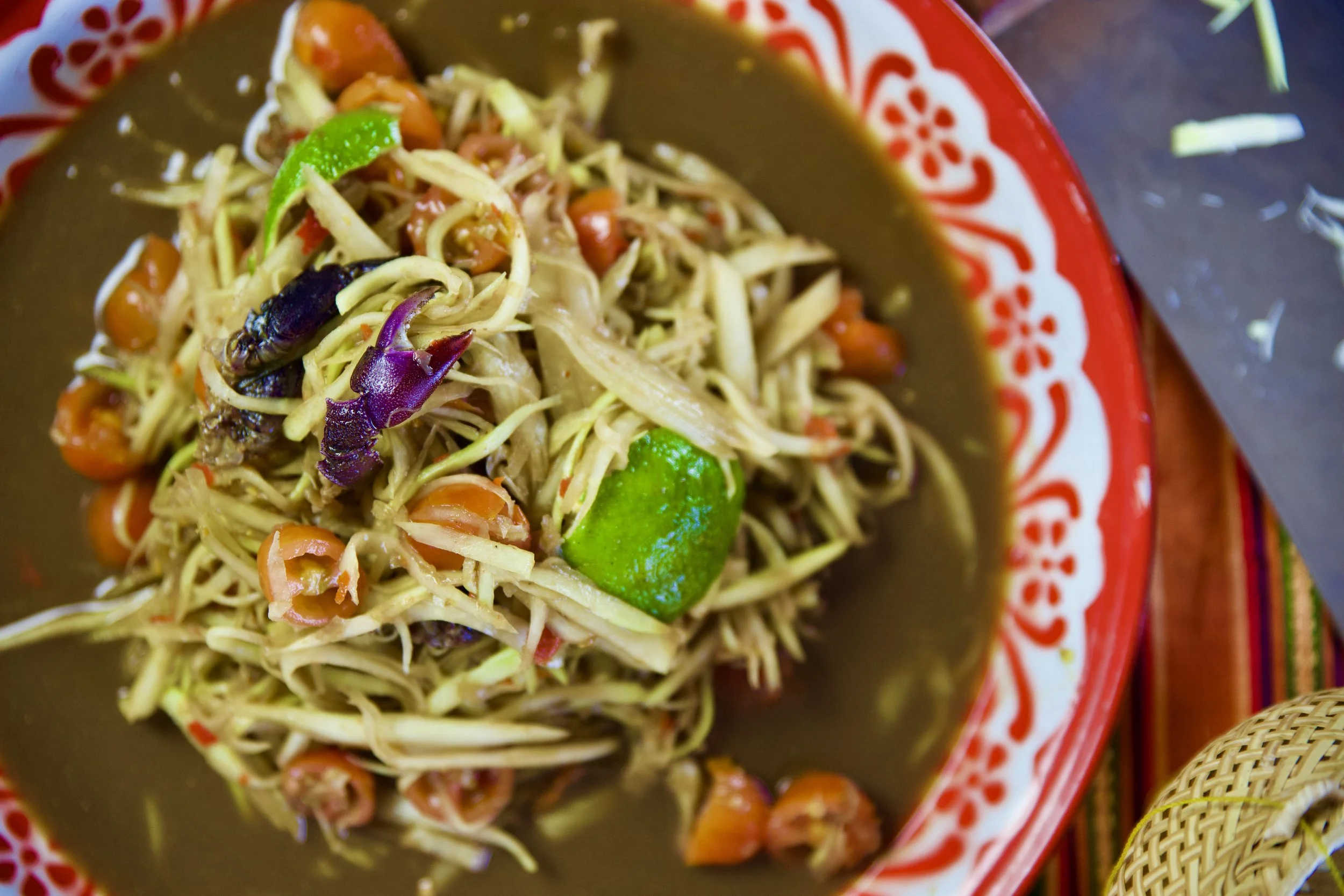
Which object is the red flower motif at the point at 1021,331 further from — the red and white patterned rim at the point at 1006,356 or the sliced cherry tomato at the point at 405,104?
the sliced cherry tomato at the point at 405,104

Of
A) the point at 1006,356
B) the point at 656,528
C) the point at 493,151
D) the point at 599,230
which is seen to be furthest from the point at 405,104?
the point at 1006,356

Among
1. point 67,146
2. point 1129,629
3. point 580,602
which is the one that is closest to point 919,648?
point 1129,629

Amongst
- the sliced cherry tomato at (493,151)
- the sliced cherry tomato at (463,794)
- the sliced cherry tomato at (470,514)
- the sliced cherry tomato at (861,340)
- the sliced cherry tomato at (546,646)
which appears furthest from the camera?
the sliced cherry tomato at (861,340)

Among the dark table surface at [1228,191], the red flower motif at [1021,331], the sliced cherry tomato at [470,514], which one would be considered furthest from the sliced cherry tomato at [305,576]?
the dark table surface at [1228,191]

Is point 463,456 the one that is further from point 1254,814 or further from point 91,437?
point 1254,814

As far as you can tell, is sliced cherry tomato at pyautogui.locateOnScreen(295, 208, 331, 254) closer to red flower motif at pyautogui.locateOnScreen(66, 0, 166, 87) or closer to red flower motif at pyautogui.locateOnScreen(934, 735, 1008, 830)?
red flower motif at pyautogui.locateOnScreen(66, 0, 166, 87)

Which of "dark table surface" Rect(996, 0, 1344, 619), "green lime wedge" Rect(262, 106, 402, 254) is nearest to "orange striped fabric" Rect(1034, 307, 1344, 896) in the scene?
"dark table surface" Rect(996, 0, 1344, 619)
